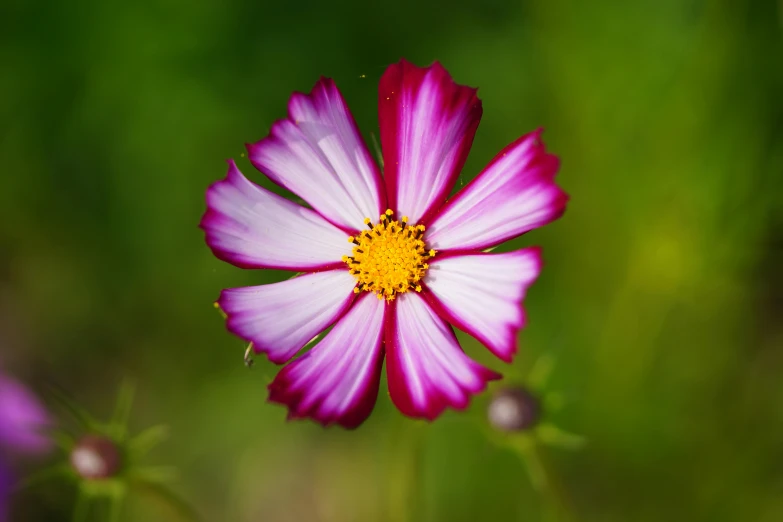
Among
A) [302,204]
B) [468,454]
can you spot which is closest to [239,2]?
[302,204]

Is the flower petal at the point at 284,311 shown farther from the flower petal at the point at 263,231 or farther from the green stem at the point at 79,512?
the green stem at the point at 79,512

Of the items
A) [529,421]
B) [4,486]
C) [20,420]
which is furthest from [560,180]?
[4,486]

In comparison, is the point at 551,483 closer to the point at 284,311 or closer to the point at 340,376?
the point at 340,376

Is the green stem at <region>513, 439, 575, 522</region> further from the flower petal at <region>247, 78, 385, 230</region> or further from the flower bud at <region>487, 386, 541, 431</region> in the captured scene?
the flower petal at <region>247, 78, 385, 230</region>

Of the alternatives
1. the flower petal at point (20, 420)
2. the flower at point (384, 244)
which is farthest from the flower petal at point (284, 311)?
the flower petal at point (20, 420)

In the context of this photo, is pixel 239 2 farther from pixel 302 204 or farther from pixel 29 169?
pixel 302 204
